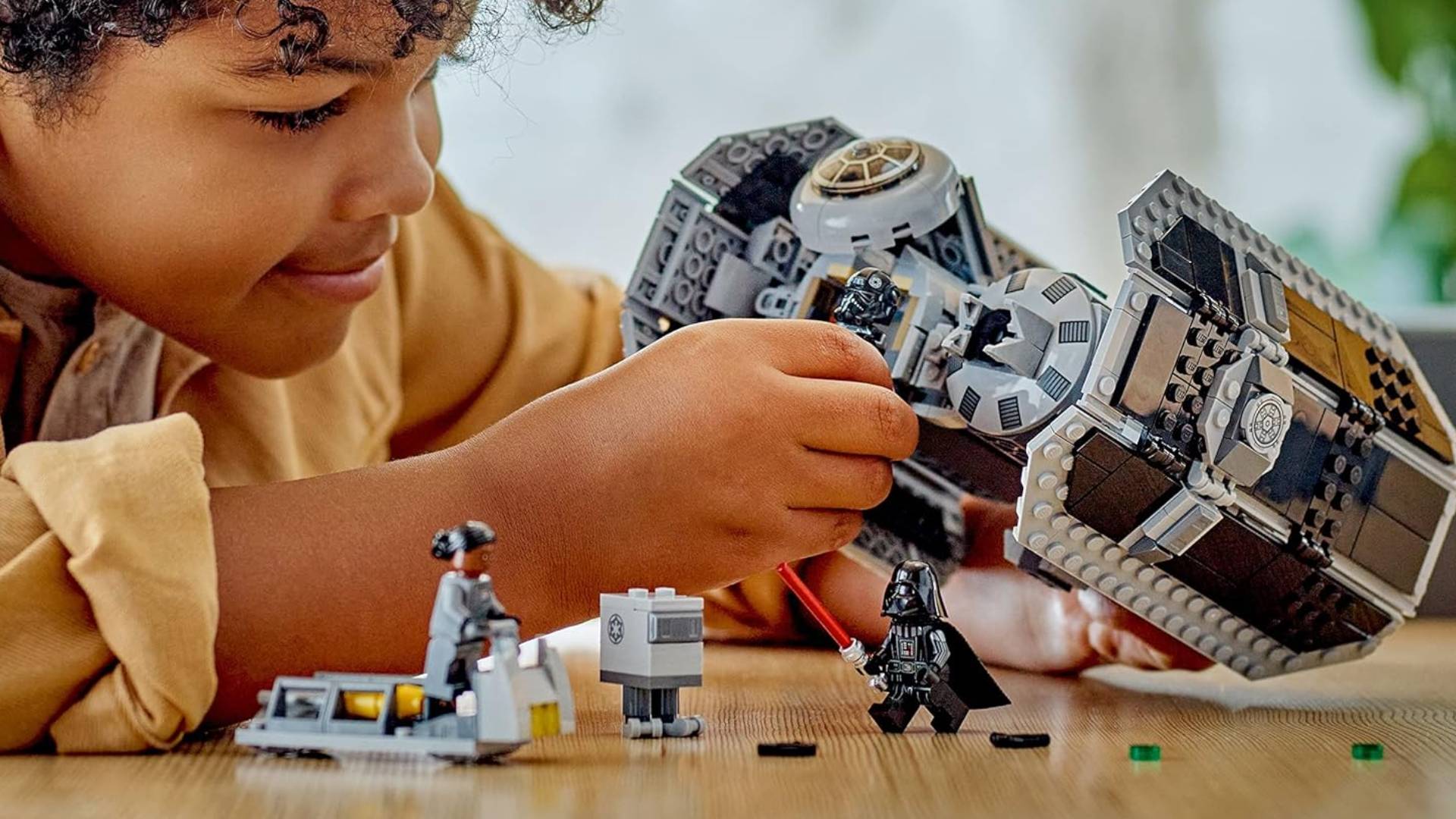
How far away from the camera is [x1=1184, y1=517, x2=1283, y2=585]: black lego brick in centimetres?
70

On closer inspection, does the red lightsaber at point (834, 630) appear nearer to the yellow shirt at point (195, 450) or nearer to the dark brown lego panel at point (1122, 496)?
the dark brown lego panel at point (1122, 496)

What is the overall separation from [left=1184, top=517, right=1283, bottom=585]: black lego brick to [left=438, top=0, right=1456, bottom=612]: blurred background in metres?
1.23

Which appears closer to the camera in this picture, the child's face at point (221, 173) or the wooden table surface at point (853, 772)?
the wooden table surface at point (853, 772)

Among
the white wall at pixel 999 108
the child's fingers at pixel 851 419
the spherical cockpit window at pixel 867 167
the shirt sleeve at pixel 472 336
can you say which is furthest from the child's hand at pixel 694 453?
the white wall at pixel 999 108

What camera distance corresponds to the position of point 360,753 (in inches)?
21.8

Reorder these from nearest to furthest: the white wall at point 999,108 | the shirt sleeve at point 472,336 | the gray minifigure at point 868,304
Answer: the gray minifigure at point 868,304
the shirt sleeve at point 472,336
the white wall at point 999,108

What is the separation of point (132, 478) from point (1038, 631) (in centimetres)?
52

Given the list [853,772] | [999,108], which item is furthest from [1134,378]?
[999,108]

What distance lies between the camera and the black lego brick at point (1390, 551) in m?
0.75

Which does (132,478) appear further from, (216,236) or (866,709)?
(866,709)

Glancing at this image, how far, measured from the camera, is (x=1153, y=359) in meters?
0.66

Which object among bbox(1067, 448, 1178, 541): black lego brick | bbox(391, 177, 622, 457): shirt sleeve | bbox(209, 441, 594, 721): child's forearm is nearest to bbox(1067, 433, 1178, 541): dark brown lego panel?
bbox(1067, 448, 1178, 541): black lego brick

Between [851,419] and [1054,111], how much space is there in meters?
1.44

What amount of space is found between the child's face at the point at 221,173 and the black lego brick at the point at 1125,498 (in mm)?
365
